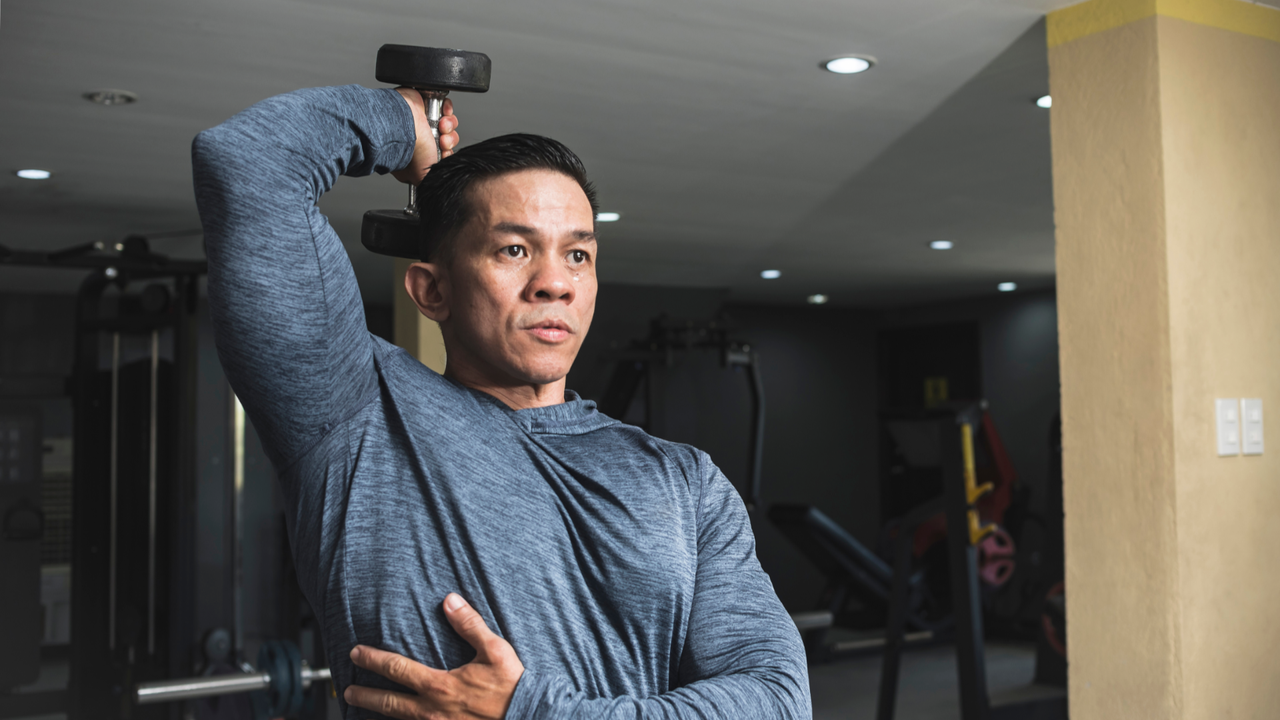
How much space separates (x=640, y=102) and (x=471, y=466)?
197 centimetres

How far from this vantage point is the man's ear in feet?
2.65

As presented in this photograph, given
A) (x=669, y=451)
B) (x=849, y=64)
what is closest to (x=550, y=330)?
(x=669, y=451)

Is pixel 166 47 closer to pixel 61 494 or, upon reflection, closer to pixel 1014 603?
pixel 61 494

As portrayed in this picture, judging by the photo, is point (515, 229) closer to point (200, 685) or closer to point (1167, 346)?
point (1167, 346)

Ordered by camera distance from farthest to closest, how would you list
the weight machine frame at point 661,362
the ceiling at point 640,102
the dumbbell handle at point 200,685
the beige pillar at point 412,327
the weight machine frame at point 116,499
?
the weight machine frame at point 661,362, the beige pillar at point 412,327, the weight machine frame at point 116,499, the dumbbell handle at point 200,685, the ceiling at point 640,102

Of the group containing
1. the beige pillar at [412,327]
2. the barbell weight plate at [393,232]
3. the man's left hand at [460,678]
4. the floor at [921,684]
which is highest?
the beige pillar at [412,327]

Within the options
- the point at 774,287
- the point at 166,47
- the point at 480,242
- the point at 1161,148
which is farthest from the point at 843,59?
the point at 774,287

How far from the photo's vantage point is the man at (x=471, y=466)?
681mm

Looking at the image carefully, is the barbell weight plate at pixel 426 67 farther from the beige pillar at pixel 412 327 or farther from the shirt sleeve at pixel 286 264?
the beige pillar at pixel 412 327

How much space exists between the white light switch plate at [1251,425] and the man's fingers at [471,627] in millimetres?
1695

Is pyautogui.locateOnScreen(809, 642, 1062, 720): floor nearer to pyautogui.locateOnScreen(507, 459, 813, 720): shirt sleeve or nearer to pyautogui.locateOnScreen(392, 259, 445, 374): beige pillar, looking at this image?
pyautogui.locateOnScreen(392, 259, 445, 374): beige pillar

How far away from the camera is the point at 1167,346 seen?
1.81 metres

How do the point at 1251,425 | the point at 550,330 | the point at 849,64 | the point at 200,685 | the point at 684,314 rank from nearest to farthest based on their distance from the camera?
the point at 550,330
the point at 1251,425
the point at 849,64
the point at 200,685
the point at 684,314

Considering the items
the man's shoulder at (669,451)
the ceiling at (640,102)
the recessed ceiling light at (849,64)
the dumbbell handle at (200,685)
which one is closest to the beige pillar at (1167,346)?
the ceiling at (640,102)
